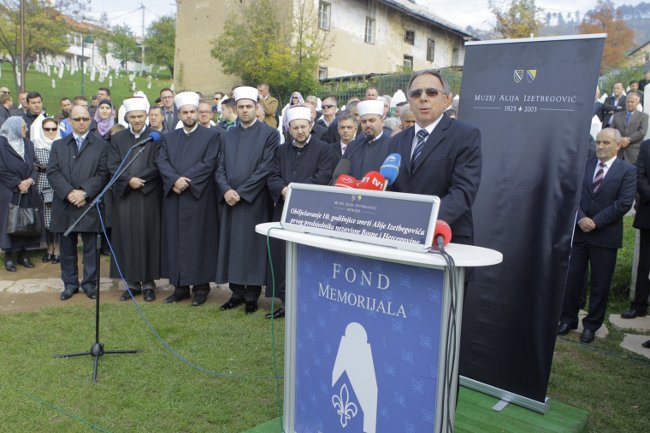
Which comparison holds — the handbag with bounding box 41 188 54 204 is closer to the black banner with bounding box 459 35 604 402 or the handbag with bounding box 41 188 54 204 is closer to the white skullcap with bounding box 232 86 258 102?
the white skullcap with bounding box 232 86 258 102

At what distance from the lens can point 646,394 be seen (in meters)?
4.69

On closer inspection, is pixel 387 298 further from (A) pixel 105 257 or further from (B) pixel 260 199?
(A) pixel 105 257

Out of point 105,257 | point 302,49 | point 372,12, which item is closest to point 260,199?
point 105,257

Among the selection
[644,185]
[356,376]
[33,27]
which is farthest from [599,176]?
[33,27]

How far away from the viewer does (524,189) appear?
163 inches

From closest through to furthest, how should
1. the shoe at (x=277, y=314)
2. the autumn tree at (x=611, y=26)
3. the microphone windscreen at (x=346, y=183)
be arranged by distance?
the microphone windscreen at (x=346, y=183) < the shoe at (x=277, y=314) < the autumn tree at (x=611, y=26)

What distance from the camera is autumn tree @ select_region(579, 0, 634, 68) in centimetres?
5706

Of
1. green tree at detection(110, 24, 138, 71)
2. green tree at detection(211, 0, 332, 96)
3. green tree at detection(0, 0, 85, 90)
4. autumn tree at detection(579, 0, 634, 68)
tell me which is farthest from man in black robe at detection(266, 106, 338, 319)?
green tree at detection(110, 24, 138, 71)

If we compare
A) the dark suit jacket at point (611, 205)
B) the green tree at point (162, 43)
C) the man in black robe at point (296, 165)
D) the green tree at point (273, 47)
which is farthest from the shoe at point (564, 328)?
the green tree at point (162, 43)

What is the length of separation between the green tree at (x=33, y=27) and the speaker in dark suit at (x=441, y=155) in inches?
999

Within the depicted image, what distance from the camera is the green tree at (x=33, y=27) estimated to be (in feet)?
80.3

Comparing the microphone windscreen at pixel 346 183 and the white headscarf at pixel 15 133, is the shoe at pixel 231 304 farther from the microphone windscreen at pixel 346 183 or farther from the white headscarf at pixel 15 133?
the white headscarf at pixel 15 133

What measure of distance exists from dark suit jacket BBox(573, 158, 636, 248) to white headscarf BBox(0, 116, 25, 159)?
297 inches

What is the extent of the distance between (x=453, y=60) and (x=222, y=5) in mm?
18259
